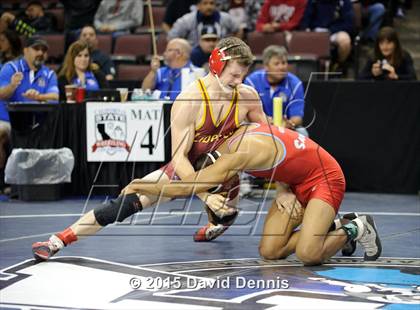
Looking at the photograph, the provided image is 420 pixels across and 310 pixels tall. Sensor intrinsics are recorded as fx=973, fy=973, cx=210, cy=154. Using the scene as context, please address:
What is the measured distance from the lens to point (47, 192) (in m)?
9.45

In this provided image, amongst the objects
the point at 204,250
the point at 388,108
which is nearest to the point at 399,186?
the point at 388,108

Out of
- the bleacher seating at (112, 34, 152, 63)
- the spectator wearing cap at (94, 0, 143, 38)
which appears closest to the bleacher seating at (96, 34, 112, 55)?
the bleacher seating at (112, 34, 152, 63)

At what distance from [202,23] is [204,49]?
760 millimetres

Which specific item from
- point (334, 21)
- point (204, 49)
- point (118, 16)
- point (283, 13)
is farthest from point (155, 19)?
point (334, 21)

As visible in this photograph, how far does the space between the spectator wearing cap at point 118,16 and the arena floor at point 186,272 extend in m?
5.10

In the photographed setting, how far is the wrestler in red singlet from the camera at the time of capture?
5977mm

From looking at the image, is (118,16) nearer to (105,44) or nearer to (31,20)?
(105,44)

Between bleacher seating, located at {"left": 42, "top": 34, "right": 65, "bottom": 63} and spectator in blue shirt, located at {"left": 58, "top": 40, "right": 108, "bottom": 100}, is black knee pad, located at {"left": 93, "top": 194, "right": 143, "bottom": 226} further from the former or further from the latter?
bleacher seating, located at {"left": 42, "top": 34, "right": 65, "bottom": 63}

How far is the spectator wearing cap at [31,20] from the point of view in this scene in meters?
12.9

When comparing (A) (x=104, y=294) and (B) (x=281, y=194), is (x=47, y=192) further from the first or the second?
(A) (x=104, y=294)

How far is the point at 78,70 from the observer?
33.5 feet

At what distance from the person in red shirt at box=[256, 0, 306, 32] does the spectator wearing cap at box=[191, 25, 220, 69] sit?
0.93 meters

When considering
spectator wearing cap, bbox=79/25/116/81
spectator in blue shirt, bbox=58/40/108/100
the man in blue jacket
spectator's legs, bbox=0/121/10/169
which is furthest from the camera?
the man in blue jacket

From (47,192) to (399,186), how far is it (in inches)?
141
